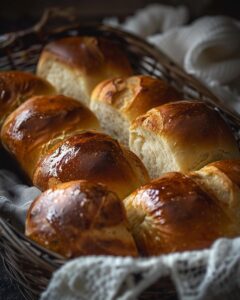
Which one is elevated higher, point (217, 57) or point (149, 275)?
point (149, 275)

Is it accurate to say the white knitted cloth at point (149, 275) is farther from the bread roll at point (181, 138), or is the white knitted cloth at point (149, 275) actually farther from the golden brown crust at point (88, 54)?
the golden brown crust at point (88, 54)

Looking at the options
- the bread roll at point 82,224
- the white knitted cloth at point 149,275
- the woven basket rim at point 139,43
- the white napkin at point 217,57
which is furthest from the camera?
the white napkin at point 217,57

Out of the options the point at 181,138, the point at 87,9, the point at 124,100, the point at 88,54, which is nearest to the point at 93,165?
the point at 181,138

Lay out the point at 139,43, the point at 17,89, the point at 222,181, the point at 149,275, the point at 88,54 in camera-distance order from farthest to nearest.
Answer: the point at 139,43, the point at 88,54, the point at 17,89, the point at 222,181, the point at 149,275

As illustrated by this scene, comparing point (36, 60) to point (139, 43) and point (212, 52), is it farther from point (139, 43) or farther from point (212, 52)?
point (212, 52)

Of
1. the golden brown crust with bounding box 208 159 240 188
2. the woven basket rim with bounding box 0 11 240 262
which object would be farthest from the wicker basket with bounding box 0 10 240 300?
the golden brown crust with bounding box 208 159 240 188

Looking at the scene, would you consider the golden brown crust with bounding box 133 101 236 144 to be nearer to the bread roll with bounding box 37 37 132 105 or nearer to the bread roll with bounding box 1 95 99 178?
the bread roll with bounding box 1 95 99 178

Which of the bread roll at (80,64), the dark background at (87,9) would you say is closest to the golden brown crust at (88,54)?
the bread roll at (80,64)

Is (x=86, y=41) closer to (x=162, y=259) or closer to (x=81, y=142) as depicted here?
(x=81, y=142)
